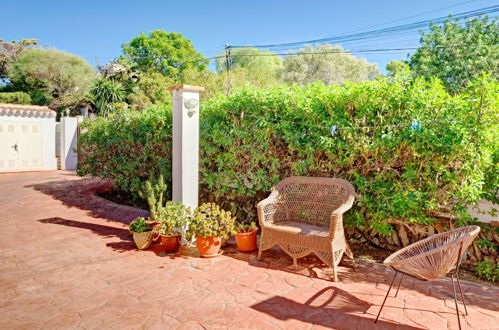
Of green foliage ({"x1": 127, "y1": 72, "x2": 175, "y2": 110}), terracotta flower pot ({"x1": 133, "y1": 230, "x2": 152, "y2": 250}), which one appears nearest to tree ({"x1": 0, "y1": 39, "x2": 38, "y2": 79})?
green foliage ({"x1": 127, "y1": 72, "x2": 175, "y2": 110})

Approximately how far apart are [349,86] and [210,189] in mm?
2945

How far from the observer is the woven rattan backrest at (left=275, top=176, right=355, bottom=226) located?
450 cm

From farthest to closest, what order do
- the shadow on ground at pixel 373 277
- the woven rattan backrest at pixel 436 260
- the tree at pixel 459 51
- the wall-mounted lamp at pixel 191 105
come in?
the tree at pixel 459 51, the wall-mounted lamp at pixel 191 105, the shadow on ground at pixel 373 277, the woven rattan backrest at pixel 436 260

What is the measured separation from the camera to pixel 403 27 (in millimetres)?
16750

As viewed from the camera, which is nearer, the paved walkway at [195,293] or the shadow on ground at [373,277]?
the paved walkway at [195,293]

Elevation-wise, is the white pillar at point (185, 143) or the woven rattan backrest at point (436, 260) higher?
the white pillar at point (185, 143)

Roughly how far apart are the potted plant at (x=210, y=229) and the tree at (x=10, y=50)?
2869 centimetres

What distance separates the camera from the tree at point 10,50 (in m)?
26.4

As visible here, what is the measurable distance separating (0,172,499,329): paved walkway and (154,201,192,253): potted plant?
0.25 metres

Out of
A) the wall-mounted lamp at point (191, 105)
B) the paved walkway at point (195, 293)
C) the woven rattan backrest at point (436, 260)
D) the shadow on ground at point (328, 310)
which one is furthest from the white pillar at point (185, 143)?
the woven rattan backrest at point (436, 260)

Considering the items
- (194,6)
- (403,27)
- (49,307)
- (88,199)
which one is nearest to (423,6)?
(403,27)

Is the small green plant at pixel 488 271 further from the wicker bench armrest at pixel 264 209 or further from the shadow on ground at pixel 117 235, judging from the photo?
the shadow on ground at pixel 117 235

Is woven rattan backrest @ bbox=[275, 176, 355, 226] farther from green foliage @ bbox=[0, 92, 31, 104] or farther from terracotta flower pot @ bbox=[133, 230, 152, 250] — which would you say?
green foliage @ bbox=[0, 92, 31, 104]

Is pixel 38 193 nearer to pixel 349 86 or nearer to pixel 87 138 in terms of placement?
pixel 87 138
